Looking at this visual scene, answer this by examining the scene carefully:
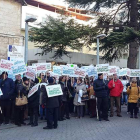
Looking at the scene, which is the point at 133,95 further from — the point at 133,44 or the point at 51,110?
the point at 133,44

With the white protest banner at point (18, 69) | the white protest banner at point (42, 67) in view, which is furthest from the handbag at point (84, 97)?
the white protest banner at point (18, 69)

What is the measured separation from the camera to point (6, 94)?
9547mm

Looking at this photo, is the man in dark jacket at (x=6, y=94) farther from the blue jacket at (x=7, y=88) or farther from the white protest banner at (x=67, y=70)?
the white protest banner at (x=67, y=70)

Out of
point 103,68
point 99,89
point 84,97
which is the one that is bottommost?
point 84,97

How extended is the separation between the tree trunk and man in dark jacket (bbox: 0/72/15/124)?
14.9 metres

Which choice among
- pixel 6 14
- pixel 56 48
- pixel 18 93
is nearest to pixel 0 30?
pixel 6 14

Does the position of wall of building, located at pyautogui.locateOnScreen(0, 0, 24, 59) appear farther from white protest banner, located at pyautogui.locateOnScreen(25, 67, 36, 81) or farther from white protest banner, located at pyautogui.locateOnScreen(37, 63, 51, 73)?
white protest banner, located at pyautogui.locateOnScreen(25, 67, 36, 81)

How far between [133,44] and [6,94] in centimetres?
1529

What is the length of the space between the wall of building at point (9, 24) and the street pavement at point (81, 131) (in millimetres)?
15180

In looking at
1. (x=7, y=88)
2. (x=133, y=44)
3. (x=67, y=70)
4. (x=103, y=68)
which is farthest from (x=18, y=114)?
(x=133, y=44)

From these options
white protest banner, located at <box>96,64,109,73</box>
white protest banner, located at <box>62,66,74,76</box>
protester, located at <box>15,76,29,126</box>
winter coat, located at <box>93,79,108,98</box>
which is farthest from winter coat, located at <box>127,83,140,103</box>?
protester, located at <box>15,76,29,126</box>

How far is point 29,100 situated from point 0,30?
15.5m

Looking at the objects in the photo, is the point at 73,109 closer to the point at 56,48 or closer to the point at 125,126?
the point at 125,126

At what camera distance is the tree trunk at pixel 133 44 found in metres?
22.6
